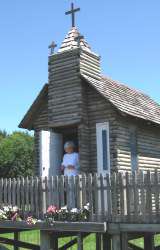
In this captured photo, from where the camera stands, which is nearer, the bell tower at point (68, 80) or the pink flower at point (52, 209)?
the pink flower at point (52, 209)

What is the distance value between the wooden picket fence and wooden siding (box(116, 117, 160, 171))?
367 centimetres

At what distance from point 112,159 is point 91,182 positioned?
3.93 m

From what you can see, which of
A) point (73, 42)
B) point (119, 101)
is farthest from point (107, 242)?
point (73, 42)

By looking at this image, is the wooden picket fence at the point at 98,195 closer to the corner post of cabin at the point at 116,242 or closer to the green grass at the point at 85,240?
the corner post of cabin at the point at 116,242

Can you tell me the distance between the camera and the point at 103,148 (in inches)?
607

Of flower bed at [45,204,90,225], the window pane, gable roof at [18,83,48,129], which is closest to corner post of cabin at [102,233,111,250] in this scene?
flower bed at [45,204,90,225]

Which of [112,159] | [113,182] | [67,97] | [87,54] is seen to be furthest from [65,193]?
[87,54]

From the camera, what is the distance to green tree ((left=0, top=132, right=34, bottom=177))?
165ft

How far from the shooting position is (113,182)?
11047mm

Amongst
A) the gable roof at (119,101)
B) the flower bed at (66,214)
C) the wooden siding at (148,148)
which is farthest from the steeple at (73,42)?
the flower bed at (66,214)

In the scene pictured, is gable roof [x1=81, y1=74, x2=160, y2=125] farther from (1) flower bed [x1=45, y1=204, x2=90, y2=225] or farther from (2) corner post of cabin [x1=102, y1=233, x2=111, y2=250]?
(1) flower bed [x1=45, y1=204, x2=90, y2=225]

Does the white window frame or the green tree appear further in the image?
the green tree

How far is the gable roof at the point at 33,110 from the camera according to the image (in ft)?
56.5

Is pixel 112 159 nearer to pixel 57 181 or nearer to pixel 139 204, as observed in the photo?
pixel 57 181
